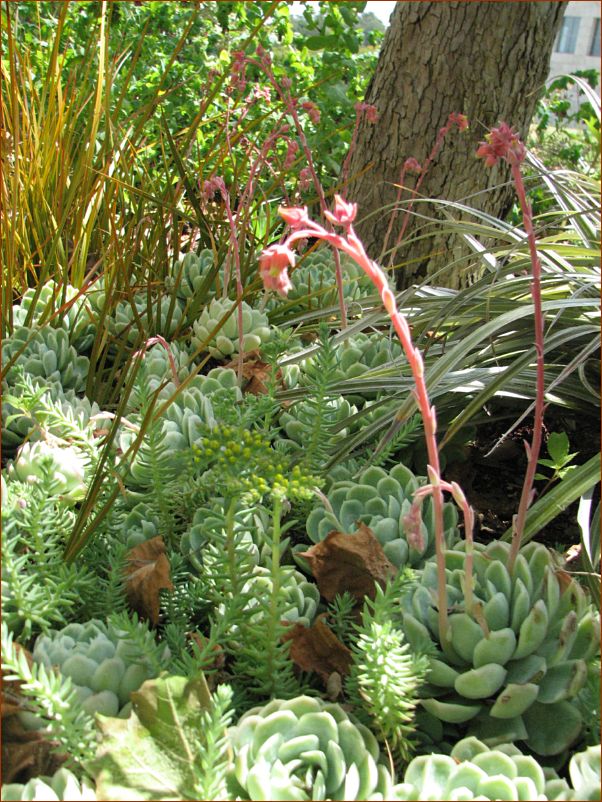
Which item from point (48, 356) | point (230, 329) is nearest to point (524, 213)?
point (230, 329)

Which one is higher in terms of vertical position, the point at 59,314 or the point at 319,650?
the point at 59,314

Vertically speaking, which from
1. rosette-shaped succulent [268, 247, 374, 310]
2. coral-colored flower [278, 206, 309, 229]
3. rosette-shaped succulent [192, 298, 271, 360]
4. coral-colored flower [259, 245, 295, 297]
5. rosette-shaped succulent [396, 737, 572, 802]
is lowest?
rosette-shaped succulent [396, 737, 572, 802]

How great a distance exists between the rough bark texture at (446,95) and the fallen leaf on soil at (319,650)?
1.53 m

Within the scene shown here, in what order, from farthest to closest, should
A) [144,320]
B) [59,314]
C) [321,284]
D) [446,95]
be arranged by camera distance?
[446,95] < [321,284] < [144,320] < [59,314]

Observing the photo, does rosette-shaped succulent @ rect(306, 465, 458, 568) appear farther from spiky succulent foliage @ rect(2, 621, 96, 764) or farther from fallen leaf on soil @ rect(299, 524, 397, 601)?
spiky succulent foliage @ rect(2, 621, 96, 764)

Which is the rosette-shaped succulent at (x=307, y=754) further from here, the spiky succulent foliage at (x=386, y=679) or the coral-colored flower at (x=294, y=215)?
the coral-colored flower at (x=294, y=215)

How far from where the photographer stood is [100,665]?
1019mm

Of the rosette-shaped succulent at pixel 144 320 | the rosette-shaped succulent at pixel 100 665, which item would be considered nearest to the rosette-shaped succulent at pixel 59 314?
the rosette-shaped succulent at pixel 144 320

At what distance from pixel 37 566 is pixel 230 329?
3.08ft

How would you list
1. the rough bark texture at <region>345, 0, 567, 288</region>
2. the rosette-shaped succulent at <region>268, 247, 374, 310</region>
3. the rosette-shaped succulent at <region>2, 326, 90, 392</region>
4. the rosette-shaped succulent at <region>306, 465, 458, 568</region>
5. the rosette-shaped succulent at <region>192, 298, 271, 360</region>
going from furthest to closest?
the rough bark texture at <region>345, 0, 567, 288</region>, the rosette-shaped succulent at <region>268, 247, 374, 310</region>, the rosette-shaped succulent at <region>192, 298, 271, 360</region>, the rosette-shaped succulent at <region>2, 326, 90, 392</region>, the rosette-shaped succulent at <region>306, 465, 458, 568</region>

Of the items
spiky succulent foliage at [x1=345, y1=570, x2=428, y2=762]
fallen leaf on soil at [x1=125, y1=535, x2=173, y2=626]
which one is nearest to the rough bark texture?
fallen leaf on soil at [x1=125, y1=535, x2=173, y2=626]

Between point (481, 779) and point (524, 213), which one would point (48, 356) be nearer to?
point (524, 213)

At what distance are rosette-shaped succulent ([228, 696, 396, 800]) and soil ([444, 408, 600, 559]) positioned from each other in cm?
67

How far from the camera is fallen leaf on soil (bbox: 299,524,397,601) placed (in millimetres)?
1246
